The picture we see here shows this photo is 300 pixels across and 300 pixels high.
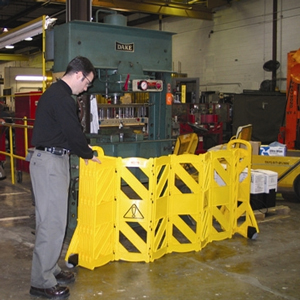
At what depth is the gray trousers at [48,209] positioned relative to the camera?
3336 millimetres

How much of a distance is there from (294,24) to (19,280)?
11.6m

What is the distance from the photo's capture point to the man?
3293 millimetres

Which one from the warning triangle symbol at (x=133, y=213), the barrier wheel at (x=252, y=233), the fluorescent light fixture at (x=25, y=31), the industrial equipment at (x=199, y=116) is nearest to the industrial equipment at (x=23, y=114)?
the fluorescent light fixture at (x=25, y=31)

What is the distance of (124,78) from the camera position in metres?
5.05

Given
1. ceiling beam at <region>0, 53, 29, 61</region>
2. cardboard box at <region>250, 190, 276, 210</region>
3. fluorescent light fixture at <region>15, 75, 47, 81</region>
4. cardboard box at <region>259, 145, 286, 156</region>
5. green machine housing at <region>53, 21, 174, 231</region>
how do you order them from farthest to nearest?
ceiling beam at <region>0, 53, 29, 61</region> < fluorescent light fixture at <region>15, 75, 47, 81</region> < cardboard box at <region>259, 145, 286, 156</region> < cardboard box at <region>250, 190, 276, 210</region> < green machine housing at <region>53, 21, 174, 231</region>

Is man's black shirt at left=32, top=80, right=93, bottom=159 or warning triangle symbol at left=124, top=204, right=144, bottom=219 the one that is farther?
warning triangle symbol at left=124, top=204, right=144, bottom=219

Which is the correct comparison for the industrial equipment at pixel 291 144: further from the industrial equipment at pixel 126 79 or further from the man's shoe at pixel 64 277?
the man's shoe at pixel 64 277

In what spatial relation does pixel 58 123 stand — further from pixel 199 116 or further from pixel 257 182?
pixel 199 116

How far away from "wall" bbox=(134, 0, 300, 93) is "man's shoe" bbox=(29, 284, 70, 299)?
37.6 feet

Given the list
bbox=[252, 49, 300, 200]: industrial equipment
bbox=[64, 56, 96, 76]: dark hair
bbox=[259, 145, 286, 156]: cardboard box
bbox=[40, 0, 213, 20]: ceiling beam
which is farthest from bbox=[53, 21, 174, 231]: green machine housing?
bbox=[40, 0, 213, 20]: ceiling beam

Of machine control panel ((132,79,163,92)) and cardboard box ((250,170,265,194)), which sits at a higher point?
machine control panel ((132,79,163,92))

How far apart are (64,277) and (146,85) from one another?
7.85ft

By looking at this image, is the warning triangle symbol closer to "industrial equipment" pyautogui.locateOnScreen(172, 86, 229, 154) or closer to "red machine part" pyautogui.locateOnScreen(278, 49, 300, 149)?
"red machine part" pyautogui.locateOnScreen(278, 49, 300, 149)

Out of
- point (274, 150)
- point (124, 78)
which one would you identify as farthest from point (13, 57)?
point (124, 78)
